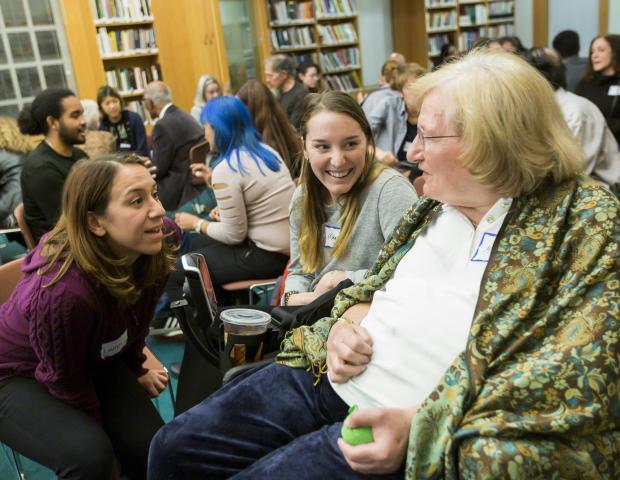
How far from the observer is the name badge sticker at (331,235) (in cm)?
204

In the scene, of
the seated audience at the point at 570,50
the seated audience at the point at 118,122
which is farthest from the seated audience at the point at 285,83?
the seated audience at the point at 570,50

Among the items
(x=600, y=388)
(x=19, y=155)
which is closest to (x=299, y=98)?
(x=19, y=155)

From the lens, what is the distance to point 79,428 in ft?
5.27

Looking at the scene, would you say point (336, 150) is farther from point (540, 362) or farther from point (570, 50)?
point (570, 50)

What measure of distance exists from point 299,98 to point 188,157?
4.38 ft

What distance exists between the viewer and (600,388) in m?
0.98

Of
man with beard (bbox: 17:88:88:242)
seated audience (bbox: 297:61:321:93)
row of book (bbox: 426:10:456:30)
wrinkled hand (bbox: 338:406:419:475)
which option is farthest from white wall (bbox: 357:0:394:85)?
wrinkled hand (bbox: 338:406:419:475)

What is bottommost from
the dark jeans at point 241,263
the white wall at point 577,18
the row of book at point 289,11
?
the dark jeans at point 241,263

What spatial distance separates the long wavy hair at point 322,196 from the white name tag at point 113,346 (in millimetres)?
677

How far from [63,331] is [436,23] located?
8.66m

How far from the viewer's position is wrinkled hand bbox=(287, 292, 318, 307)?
196 centimetres

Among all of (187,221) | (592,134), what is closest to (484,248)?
(187,221)

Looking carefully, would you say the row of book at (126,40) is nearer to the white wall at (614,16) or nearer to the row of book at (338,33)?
the row of book at (338,33)

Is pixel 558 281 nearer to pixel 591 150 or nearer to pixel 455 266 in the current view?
pixel 455 266
